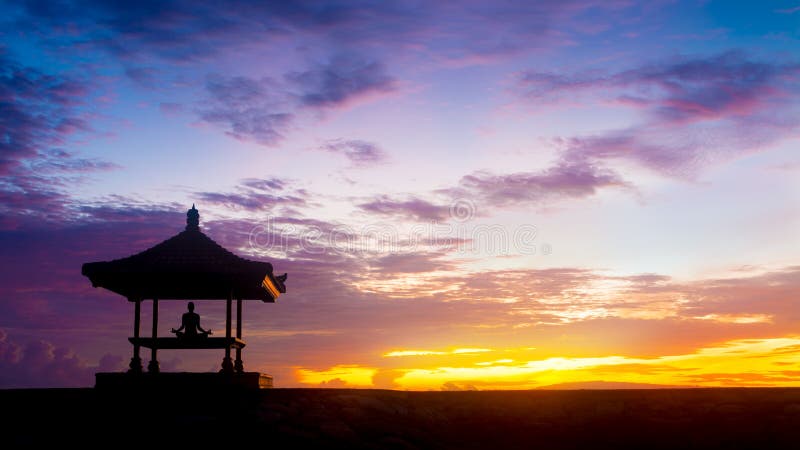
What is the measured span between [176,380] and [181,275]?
233cm

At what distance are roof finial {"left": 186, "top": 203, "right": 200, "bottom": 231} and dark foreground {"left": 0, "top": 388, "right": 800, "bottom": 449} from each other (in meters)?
4.70

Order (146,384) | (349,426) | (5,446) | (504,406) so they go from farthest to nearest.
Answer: (146,384) → (504,406) → (349,426) → (5,446)

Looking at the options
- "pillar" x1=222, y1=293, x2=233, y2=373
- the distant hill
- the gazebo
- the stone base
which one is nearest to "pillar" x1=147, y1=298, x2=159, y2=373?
the gazebo

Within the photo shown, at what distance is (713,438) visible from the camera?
14398 millimetres

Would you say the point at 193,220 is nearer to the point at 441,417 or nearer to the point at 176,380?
the point at 176,380

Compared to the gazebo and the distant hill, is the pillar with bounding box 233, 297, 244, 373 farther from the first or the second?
the distant hill

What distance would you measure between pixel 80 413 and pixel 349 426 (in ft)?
17.3

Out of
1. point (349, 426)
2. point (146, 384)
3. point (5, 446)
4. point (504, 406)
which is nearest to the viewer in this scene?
point (5, 446)

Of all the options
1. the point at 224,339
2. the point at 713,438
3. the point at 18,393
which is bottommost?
the point at 713,438

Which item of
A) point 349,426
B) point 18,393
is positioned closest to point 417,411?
point 349,426

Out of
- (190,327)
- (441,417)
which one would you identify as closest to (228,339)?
(190,327)

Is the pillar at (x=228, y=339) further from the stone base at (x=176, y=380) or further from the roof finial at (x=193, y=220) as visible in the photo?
the roof finial at (x=193, y=220)

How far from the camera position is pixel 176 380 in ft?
54.7

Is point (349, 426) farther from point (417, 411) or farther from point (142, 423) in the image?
point (142, 423)
